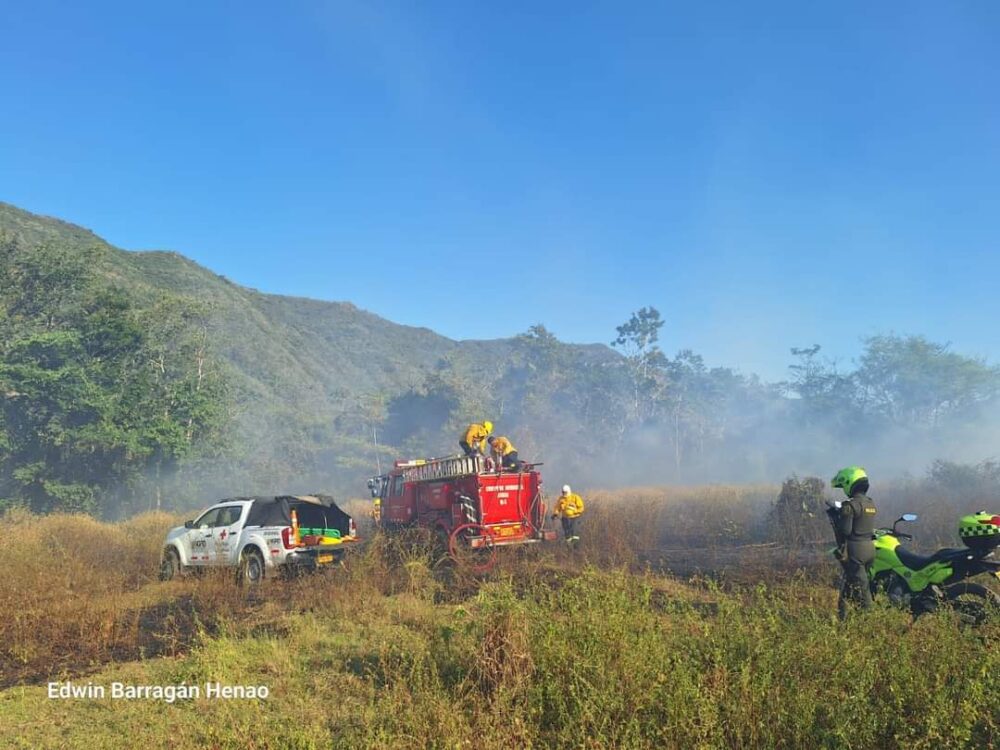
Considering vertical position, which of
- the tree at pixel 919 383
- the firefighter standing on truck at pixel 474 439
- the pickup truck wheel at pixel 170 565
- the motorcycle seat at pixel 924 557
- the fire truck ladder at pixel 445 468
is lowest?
the pickup truck wheel at pixel 170 565

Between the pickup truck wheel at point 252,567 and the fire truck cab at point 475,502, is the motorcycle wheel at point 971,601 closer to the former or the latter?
the fire truck cab at point 475,502

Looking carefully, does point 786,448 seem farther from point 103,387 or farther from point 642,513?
point 103,387

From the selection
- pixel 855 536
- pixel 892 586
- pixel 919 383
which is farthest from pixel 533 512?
pixel 919 383

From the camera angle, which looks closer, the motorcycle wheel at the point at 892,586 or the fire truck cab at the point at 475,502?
the motorcycle wheel at the point at 892,586

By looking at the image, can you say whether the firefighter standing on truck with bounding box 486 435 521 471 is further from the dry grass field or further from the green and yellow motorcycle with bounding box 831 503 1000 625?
the green and yellow motorcycle with bounding box 831 503 1000 625

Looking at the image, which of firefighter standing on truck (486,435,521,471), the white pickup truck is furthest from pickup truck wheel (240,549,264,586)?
firefighter standing on truck (486,435,521,471)

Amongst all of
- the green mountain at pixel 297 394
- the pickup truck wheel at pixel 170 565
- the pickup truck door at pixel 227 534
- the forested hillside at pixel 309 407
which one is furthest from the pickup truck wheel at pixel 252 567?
the green mountain at pixel 297 394

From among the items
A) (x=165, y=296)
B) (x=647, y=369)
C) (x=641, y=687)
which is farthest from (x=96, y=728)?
(x=647, y=369)

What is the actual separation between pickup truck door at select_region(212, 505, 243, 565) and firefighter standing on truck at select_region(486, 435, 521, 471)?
539 centimetres

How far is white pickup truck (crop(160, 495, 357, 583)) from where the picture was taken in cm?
1187

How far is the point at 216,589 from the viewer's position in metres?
10.7

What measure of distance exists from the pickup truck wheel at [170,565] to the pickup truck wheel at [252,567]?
204 cm

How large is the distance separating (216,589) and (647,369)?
56771 mm

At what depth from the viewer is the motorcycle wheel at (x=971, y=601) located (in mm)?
5887
